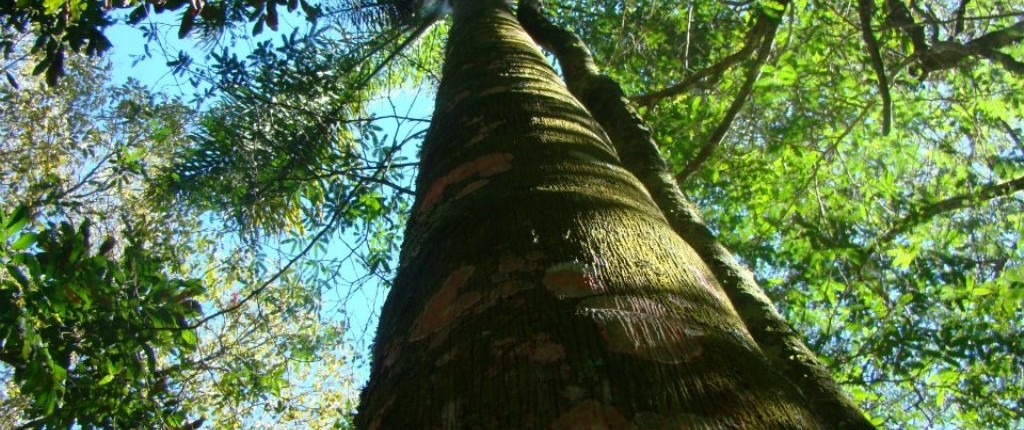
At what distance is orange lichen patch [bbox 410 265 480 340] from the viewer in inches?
34.1

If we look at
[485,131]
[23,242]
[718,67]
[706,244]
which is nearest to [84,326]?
[23,242]

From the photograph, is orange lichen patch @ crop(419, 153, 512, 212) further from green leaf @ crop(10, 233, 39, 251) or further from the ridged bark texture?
green leaf @ crop(10, 233, 39, 251)

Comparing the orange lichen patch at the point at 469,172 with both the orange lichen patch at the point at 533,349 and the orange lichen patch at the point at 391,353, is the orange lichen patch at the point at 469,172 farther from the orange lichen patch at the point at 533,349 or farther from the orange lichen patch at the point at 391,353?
the orange lichen patch at the point at 533,349

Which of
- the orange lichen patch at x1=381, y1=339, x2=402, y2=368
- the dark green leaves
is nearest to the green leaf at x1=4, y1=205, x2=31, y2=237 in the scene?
the dark green leaves

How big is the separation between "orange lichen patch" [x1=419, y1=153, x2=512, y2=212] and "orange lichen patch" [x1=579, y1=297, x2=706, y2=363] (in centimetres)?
52

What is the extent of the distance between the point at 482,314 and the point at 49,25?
3.42 metres

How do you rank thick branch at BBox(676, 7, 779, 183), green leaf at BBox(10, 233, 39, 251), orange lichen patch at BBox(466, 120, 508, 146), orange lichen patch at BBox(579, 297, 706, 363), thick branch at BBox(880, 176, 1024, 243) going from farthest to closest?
thick branch at BBox(880, 176, 1024, 243)
thick branch at BBox(676, 7, 779, 183)
green leaf at BBox(10, 233, 39, 251)
orange lichen patch at BBox(466, 120, 508, 146)
orange lichen patch at BBox(579, 297, 706, 363)

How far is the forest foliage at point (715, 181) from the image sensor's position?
3818mm

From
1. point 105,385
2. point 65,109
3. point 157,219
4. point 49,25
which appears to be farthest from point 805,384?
point 65,109

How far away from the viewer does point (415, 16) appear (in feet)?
21.3

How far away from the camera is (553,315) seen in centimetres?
78

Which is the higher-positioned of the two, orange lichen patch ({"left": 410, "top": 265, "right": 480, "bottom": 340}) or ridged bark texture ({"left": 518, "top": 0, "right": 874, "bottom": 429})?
ridged bark texture ({"left": 518, "top": 0, "right": 874, "bottom": 429})

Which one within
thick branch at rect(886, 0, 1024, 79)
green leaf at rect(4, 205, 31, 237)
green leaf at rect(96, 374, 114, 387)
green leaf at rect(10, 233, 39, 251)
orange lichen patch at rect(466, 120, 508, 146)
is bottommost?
orange lichen patch at rect(466, 120, 508, 146)

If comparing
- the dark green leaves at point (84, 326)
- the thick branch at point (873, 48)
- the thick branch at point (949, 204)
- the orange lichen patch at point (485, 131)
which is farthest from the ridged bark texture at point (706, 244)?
the thick branch at point (949, 204)
